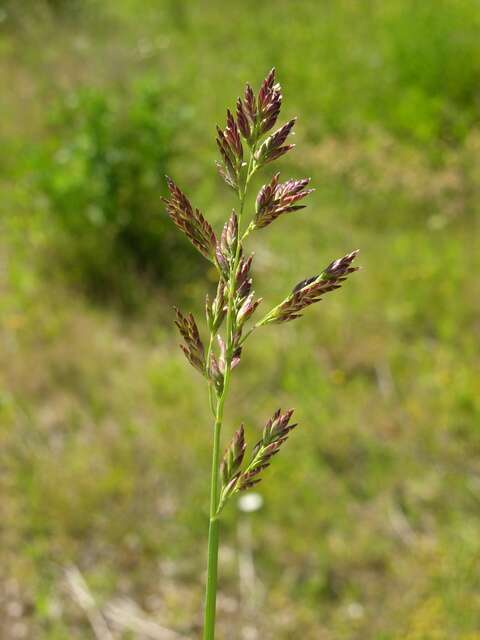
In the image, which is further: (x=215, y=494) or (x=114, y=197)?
(x=114, y=197)

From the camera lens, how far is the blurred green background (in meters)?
2.90

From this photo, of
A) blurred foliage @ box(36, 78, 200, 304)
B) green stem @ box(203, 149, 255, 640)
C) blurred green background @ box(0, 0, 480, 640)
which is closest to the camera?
green stem @ box(203, 149, 255, 640)

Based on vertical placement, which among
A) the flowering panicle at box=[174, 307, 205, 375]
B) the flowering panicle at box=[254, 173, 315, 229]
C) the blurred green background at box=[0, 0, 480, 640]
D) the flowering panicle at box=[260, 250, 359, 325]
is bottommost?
the flowering panicle at box=[174, 307, 205, 375]

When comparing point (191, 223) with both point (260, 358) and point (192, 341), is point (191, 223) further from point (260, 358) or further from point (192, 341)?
point (260, 358)

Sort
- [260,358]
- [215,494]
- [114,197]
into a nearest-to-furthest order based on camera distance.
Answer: [215,494] < [260,358] < [114,197]

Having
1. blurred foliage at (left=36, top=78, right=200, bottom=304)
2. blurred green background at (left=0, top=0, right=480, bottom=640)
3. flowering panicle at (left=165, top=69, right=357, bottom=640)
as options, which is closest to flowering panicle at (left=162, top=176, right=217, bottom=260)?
flowering panicle at (left=165, top=69, right=357, bottom=640)

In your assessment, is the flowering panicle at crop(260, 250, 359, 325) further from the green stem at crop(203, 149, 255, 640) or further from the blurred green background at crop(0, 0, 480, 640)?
the blurred green background at crop(0, 0, 480, 640)

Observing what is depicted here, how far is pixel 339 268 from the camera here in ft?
2.12

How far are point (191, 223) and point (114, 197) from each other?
399 centimetres

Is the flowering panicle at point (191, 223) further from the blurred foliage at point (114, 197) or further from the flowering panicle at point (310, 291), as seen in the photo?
the blurred foliage at point (114, 197)

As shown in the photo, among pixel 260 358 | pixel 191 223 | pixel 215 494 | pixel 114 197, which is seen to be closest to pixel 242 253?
pixel 191 223

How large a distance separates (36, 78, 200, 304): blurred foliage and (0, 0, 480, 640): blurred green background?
0.04ft

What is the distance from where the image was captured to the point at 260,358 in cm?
394

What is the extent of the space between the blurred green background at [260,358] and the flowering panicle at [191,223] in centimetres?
234
